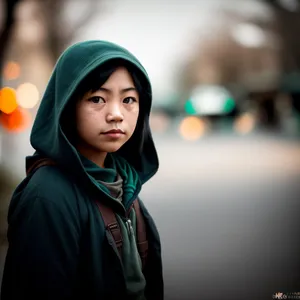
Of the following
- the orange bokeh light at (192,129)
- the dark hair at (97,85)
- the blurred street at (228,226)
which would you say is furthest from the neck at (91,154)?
the orange bokeh light at (192,129)

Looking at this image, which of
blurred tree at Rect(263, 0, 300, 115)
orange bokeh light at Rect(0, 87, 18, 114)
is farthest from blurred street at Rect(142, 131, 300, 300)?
blurred tree at Rect(263, 0, 300, 115)

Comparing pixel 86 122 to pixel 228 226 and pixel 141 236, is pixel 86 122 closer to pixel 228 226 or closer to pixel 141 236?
pixel 141 236

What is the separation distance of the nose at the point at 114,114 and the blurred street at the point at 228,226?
9.32 feet

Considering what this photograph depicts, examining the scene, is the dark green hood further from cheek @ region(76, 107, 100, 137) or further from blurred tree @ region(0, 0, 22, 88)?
blurred tree @ region(0, 0, 22, 88)

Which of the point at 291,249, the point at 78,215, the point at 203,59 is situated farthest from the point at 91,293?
the point at 203,59

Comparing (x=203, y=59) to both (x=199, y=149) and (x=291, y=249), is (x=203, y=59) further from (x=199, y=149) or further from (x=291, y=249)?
(x=291, y=249)

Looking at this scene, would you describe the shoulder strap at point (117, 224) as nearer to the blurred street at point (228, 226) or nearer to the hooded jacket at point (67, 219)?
the hooded jacket at point (67, 219)

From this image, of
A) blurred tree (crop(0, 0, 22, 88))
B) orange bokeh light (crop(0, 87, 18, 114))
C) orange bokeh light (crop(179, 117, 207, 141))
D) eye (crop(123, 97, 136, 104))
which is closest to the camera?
eye (crop(123, 97, 136, 104))

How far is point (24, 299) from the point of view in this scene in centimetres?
169

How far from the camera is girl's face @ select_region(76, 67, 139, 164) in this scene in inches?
71.4

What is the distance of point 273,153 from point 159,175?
5.87 metres

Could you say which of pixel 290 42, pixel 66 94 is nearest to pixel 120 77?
pixel 66 94

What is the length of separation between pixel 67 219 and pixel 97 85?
516mm

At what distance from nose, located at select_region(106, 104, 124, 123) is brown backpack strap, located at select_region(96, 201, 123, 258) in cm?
33
